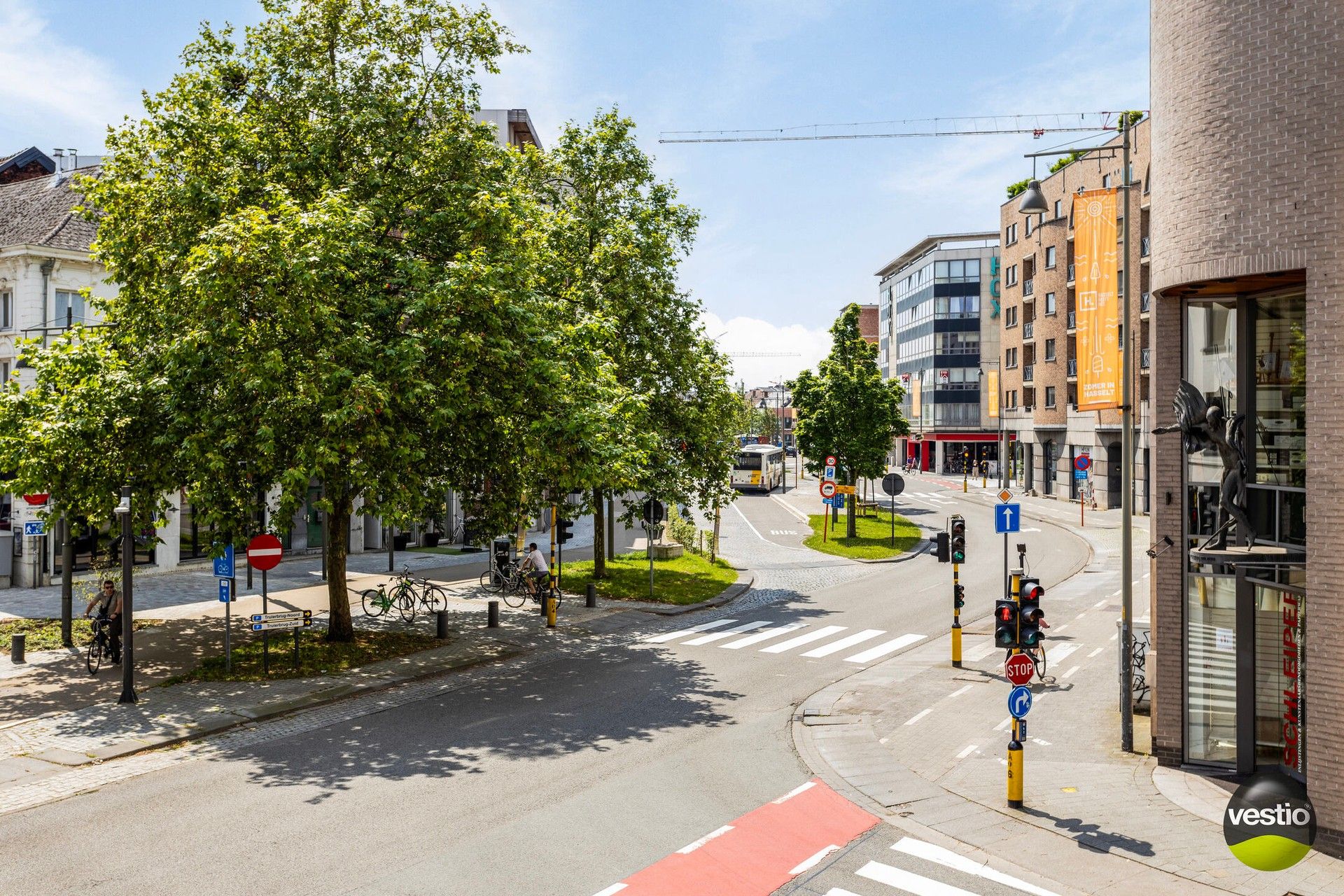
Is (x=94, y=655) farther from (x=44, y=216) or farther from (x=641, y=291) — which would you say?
(x=44, y=216)

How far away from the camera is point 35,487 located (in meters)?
16.3

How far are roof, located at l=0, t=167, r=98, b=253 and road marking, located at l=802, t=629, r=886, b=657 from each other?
24.6 meters

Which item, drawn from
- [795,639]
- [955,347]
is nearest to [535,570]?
[795,639]

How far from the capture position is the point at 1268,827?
27.4 feet

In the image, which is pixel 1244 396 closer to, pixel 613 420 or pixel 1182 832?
pixel 1182 832

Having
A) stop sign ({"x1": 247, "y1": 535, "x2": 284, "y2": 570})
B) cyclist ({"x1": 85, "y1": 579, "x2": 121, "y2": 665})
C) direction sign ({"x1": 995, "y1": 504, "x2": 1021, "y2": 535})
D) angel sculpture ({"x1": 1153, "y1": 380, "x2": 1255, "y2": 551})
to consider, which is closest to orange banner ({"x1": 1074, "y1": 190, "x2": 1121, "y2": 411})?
angel sculpture ({"x1": 1153, "y1": 380, "x2": 1255, "y2": 551})

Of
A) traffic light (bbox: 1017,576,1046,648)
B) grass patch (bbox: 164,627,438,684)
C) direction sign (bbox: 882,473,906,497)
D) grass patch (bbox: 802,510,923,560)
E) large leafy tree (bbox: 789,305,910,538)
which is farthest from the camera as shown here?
large leafy tree (bbox: 789,305,910,538)

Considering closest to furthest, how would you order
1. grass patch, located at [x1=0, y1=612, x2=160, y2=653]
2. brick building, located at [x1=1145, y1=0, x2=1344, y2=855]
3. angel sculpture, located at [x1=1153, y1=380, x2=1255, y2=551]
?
brick building, located at [x1=1145, y1=0, x2=1344, y2=855] → angel sculpture, located at [x1=1153, y1=380, x2=1255, y2=551] → grass patch, located at [x1=0, y1=612, x2=160, y2=653]

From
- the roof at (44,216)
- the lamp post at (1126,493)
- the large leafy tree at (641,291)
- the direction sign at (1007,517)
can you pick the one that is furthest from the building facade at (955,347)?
the lamp post at (1126,493)

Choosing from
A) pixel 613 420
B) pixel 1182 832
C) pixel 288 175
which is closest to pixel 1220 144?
pixel 1182 832

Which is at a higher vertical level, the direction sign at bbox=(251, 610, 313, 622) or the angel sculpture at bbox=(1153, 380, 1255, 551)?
the angel sculpture at bbox=(1153, 380, 1255, 551)

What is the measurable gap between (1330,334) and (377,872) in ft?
37.4

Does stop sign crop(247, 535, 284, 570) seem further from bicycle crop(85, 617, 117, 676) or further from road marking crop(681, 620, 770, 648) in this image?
road marking crop(681, 620, 770, 648)

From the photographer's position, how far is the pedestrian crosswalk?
20828 millimetres
